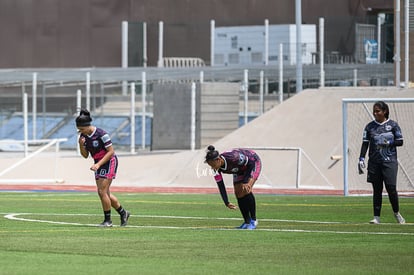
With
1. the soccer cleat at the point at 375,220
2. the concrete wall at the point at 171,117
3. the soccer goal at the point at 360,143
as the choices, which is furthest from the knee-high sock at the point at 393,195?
the concrete wall at the point at 171,117

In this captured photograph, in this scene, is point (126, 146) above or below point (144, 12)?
below

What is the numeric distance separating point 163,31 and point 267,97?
14527mm

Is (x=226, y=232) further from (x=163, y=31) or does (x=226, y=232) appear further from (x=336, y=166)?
(x=163, y=31)

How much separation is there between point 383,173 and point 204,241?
449 cm

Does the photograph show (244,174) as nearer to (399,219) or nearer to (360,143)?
(399,219)

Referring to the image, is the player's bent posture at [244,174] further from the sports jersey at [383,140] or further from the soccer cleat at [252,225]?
the sports jersey at [383,140]

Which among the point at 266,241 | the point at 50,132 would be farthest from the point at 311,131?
the point at 266,241

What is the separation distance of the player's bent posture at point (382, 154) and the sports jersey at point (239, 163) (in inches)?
85.7

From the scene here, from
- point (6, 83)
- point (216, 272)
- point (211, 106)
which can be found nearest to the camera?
point (216, 272)

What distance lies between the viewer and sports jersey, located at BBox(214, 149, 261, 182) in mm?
18453

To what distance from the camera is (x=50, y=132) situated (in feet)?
155

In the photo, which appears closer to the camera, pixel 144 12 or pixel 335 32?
pixel 335 32

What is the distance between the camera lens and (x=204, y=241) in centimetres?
1648

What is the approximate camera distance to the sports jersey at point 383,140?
19.8 m
